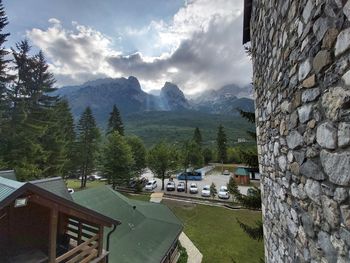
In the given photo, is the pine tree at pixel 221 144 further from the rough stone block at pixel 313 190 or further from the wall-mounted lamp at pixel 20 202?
the rough stone block at pixel 313 190

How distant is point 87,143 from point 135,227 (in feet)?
88.2

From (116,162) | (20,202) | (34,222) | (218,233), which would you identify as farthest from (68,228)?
(116,162)

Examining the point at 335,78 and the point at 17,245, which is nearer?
the point at 335,78

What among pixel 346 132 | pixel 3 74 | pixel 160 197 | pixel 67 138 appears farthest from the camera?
pixel 67 138

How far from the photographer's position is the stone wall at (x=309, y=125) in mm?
1597

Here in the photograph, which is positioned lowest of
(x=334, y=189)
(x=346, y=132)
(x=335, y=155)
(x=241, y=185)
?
A: (x=241, y=185)

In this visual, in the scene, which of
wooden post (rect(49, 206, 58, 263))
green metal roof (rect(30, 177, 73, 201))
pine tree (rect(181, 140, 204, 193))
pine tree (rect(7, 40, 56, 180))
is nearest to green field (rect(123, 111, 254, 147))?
pine tree (rect(181, 140, 204, 193))

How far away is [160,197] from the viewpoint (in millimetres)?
28344

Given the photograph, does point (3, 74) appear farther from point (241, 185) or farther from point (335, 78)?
point (241, 185)

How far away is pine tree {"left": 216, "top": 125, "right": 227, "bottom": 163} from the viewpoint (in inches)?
2229

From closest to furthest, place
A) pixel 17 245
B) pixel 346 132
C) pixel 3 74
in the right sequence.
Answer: pixel 346 132, pixel 17 245, pixel 3 74

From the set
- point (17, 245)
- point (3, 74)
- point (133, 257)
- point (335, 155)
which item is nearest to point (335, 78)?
point (335, 155)

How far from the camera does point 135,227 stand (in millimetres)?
12836

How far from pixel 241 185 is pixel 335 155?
39652 mm
